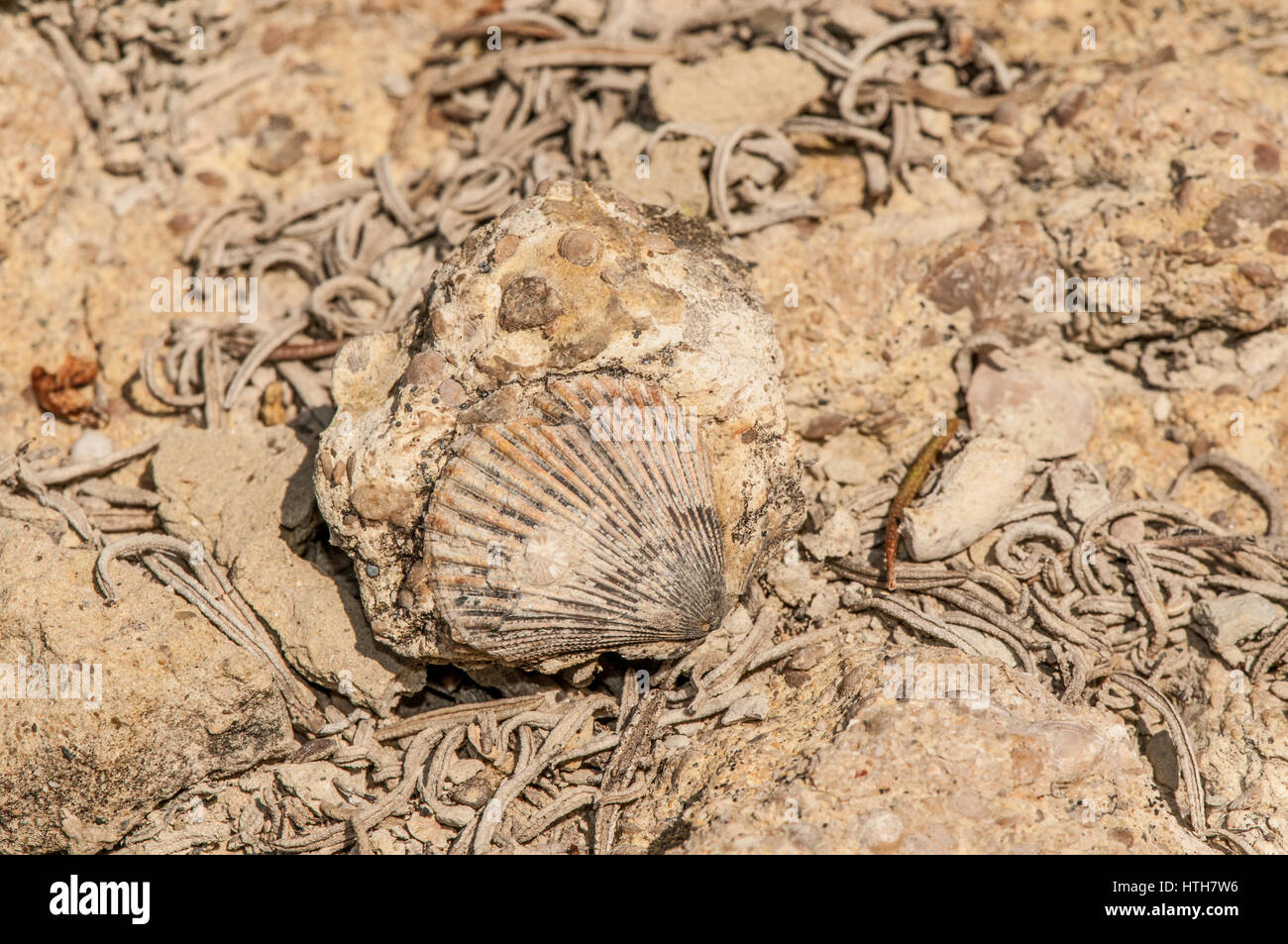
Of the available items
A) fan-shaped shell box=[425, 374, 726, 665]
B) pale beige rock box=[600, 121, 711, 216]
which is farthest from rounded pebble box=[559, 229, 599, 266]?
pale beige rock box=[600, 121, 711, 216]

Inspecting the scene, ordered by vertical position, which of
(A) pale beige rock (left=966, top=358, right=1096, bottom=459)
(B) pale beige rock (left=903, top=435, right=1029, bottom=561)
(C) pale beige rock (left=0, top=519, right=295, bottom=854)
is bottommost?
(C) pale beige rock (left=0, top=519, right=295, bottom=854)

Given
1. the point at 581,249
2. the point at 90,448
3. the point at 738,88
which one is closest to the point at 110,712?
the point at 90,448

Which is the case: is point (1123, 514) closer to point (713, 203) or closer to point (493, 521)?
point (713, 203)

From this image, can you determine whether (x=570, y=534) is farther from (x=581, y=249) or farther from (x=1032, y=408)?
(x=1032, y=408)

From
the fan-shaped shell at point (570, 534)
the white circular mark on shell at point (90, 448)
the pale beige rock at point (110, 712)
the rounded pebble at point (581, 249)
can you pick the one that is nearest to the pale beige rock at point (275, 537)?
the pale beige rock at point (110, 712)

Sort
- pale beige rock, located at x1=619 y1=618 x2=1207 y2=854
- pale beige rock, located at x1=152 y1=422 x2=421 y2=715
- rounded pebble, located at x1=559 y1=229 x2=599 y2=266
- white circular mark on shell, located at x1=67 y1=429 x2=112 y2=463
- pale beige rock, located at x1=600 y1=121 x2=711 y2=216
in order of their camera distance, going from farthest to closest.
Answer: pale beige rock, located at x1=600 y1=121 x2=711 y2=216
white circular mark on shell, located at x1=67 y1=429 x2=112 y2=463
pale beige rock, located at x1=152 y1=422 x2=421 y2=715
rounded pebble, located at x1=559 y1=229 x2=599 y2=266
pale beige rock, located at x1=619 y1=618 x2=1207 y2=854

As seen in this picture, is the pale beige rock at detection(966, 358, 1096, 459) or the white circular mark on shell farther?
the white circular mark on shell

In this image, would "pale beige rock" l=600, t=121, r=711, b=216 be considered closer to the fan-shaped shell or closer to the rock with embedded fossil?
the rock with embedded fossil

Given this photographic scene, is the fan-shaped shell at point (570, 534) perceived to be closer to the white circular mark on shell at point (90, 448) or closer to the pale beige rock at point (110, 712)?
the pale beige rock at point (110, 712)
